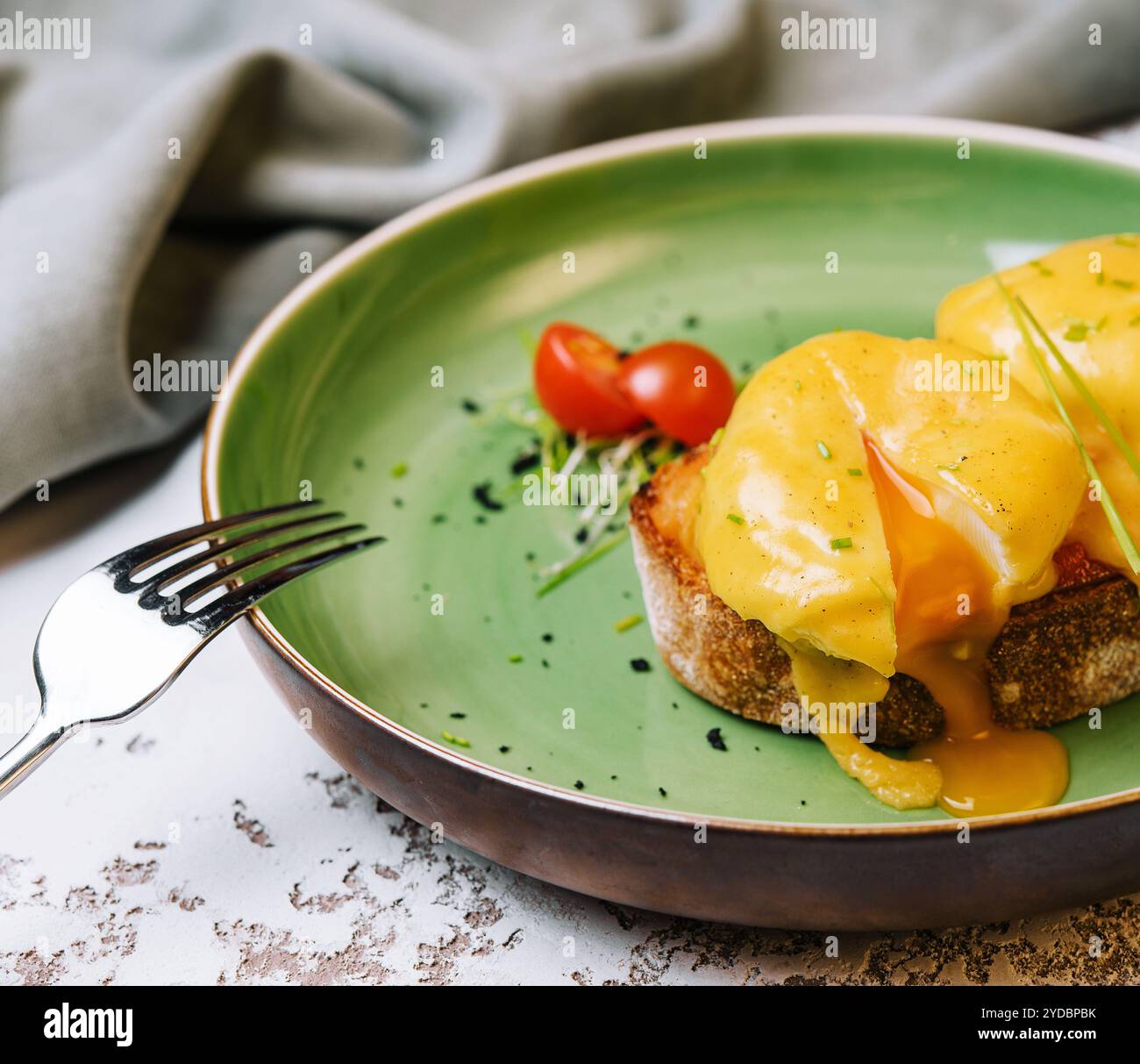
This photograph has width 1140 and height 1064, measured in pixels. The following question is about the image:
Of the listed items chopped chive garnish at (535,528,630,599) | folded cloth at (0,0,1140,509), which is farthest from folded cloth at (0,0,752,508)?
chopped chive garnish at (535,528,630,599)

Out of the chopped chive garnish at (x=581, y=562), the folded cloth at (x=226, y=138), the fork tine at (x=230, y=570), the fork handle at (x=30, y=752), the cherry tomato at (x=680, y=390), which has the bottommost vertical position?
the fork handle at (x=30, y=752)

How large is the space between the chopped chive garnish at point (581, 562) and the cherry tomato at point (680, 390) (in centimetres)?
36

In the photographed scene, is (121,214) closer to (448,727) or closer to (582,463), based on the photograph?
(582,463)

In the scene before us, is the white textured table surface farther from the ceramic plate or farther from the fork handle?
the fork handle

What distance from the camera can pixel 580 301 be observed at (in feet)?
13.5

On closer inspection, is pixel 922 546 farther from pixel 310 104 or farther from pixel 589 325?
pixel 310 104

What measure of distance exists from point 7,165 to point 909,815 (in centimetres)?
391

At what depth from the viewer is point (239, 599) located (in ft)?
8.50

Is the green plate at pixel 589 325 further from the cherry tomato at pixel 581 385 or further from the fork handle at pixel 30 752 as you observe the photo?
the fork handle at pixel 30 752

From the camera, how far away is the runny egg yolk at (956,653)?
2.49 meters

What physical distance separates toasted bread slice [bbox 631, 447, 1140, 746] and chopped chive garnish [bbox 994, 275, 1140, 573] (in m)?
0.13

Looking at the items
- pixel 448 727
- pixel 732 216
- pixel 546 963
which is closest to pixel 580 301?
pixel 732 216

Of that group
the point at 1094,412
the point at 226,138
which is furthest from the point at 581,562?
the point at 226,138

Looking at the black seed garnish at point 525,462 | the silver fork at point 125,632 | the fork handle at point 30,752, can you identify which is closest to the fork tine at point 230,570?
the silver fork at point 125,632
